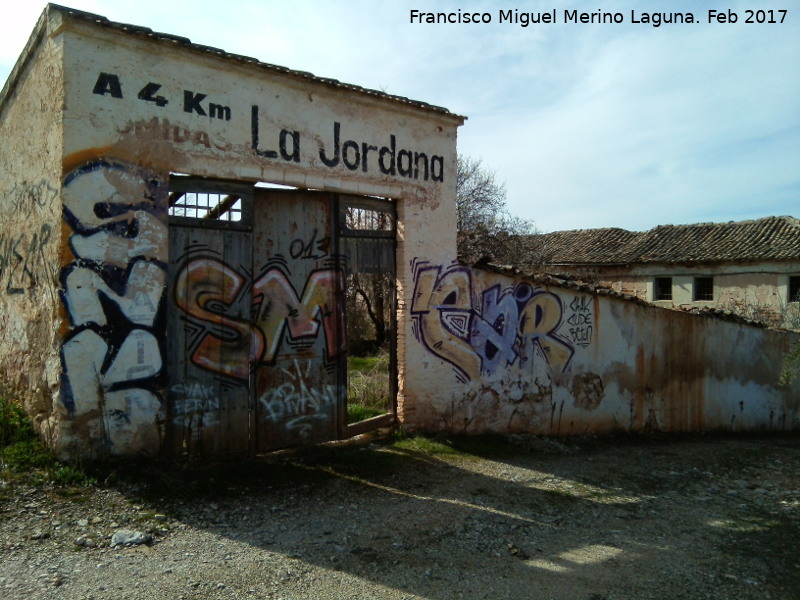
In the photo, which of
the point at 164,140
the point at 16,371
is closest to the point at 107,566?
the point at 16,371

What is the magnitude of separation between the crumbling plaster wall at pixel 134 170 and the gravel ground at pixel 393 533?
754 mm

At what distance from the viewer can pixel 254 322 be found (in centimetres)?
652

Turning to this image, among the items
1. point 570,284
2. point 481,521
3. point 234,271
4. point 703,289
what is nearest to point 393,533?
point 481,521

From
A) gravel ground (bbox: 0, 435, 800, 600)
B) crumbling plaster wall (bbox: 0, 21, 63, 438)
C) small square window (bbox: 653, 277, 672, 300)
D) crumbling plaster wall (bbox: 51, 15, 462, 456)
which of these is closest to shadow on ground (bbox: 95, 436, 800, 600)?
gravel ground (bbox: 0, 435, 800, 600)

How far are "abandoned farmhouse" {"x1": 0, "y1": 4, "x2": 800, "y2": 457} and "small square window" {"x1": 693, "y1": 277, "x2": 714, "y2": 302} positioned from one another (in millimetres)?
17540

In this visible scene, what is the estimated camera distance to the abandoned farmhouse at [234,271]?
217 inches

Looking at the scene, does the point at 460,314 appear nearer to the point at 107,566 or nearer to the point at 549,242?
the point at 107,566

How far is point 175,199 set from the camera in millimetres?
6090

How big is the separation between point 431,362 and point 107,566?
4.66m

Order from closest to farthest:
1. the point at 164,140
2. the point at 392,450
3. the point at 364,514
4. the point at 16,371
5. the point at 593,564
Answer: the point at 593,564
the point at 364,514
the point at 164,140
the point at 16,371
the point at 392,450

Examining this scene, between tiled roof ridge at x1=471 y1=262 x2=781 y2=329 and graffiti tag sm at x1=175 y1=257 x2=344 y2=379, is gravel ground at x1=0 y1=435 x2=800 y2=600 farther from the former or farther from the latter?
tiled roof ridge at x1=471 y1=262 x2=781 y2=329

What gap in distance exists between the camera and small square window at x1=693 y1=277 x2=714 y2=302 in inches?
984

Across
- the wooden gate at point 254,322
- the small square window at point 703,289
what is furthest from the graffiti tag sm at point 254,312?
the small square window at point 703,289

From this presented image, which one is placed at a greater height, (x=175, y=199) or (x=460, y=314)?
(x=175, y=199)
